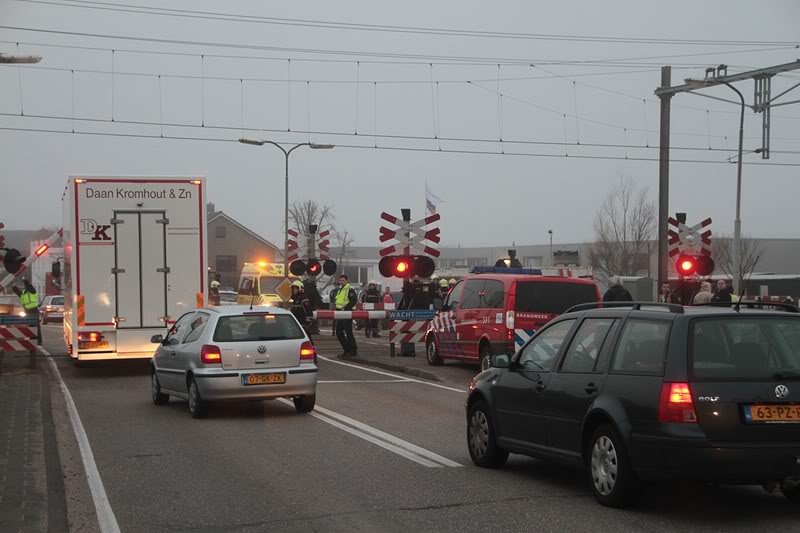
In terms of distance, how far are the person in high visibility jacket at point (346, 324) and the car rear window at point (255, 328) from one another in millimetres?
10776

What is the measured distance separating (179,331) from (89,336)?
197 inches

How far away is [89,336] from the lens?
2059 centimetres

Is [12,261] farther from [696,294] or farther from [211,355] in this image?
[696,294]

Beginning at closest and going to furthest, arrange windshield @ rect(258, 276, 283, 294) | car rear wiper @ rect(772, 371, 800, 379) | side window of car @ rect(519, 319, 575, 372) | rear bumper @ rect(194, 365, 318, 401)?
car rear wiper @ rect(772, 371, 800, 379), side window of car @ rect(519, 319, 575, 372), rear bumper @ rect(194, 365, 318, 401), windshield @ rect(258, 276, 283, 294)

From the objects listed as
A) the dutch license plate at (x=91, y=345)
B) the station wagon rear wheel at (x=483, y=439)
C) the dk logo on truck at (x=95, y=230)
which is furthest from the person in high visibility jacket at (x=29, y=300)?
the station wagon rear wheel at (x=483, y=439)

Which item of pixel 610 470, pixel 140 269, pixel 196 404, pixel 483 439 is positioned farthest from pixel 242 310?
pixel 610 470

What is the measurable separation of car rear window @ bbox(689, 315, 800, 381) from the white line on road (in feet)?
10.9

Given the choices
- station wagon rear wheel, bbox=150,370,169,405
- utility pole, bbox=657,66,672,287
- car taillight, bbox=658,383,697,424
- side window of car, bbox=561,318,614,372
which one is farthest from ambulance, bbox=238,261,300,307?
car taillight, bbox=658,383,697,424

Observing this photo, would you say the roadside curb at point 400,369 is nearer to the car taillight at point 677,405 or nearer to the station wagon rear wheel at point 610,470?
the station wagon rear wheel at point 610,470

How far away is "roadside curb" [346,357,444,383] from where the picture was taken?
21.2 m

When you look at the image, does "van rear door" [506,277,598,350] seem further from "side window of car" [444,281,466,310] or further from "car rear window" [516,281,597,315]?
"side window of car" [444,281,466,310]

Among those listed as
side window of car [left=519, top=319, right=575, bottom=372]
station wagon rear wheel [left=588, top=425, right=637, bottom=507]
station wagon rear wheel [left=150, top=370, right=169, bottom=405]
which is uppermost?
side window of car [left=519, top=319, right=575, bottom=372]

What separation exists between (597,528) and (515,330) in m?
12.2

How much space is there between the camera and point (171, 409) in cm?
A: 1605
